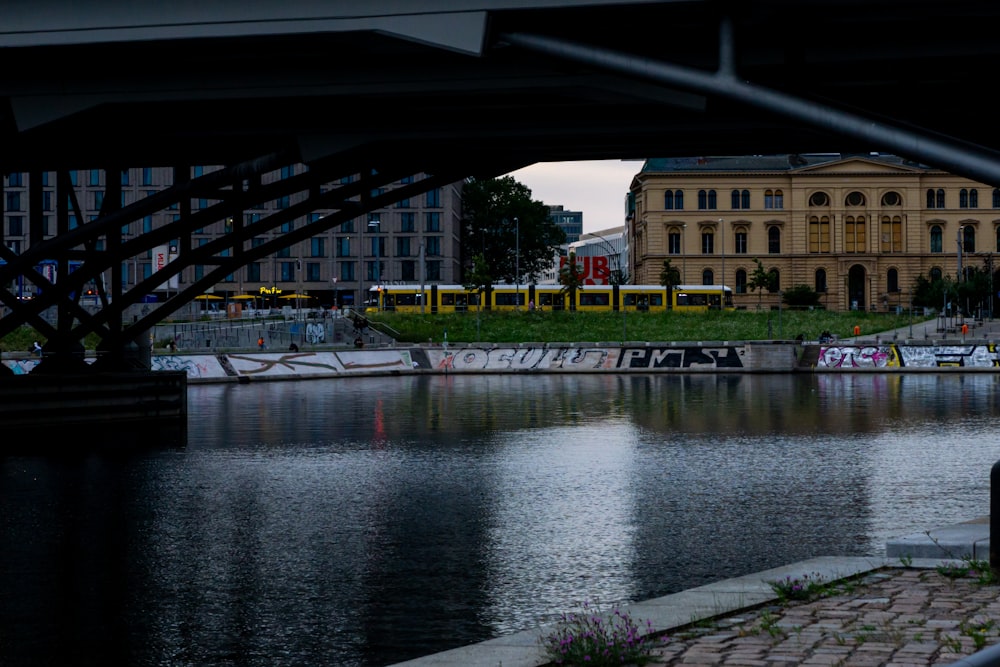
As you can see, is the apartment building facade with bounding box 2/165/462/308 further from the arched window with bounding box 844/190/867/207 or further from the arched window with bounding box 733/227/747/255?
the arched window with bounding box 844/190/867/207

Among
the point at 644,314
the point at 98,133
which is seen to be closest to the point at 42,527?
the point at 98,133

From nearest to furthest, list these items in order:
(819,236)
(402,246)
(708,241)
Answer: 1. (819,236)
2. (708,241)
3. (402,246)

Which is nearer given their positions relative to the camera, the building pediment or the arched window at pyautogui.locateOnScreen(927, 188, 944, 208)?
the building pediment

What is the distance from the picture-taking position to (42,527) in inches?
675

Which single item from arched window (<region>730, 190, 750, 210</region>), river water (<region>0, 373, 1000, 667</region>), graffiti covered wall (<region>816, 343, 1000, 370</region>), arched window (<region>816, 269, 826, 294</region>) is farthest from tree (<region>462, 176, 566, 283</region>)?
river water (<region>0, 373, 1000, 667</region>)

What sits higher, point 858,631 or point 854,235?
point 854,235

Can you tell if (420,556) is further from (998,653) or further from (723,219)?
(723,219)

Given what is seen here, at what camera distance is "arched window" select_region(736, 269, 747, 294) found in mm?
136125

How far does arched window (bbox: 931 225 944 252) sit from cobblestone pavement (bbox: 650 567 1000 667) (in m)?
131

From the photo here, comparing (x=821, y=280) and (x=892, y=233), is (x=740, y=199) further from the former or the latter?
(x=892, y=233)

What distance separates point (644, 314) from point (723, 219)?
4288cm

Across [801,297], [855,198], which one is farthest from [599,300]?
[855,198]

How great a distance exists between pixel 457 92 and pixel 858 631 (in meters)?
Result: 11.7

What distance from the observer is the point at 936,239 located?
135125 mm
